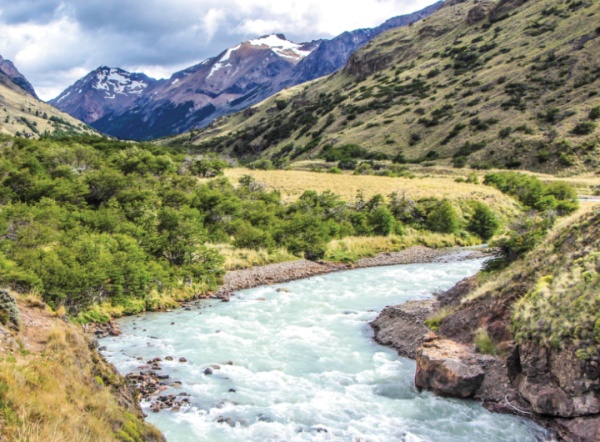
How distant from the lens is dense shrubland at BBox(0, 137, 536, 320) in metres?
20.5

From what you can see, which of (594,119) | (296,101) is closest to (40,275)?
(594,119)

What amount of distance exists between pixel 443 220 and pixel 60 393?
41122mm

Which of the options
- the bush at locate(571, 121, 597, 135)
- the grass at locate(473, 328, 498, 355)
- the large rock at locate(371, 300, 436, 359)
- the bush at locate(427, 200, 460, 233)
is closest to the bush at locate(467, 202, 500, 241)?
the bush at locate(427, 200, 460, 233)

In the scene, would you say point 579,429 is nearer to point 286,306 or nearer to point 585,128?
point 286,306

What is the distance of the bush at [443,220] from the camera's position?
43719 mm

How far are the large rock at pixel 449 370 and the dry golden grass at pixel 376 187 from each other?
118 feet

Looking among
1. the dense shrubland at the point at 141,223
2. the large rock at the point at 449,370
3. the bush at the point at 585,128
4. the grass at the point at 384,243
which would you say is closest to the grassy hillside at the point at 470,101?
the bush at the point at 585,128

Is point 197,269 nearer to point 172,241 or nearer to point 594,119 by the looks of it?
point 172,241

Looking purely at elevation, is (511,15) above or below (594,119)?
above

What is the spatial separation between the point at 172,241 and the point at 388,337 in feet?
50.3

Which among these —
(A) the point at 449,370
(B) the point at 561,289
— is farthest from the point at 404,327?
(B) the point at 561,289

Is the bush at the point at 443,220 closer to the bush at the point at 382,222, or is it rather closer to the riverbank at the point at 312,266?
the riverbank at the point at 312,266

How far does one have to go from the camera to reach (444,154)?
3273 inches

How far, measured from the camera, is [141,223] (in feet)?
94.6
